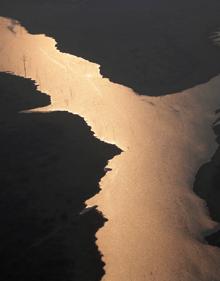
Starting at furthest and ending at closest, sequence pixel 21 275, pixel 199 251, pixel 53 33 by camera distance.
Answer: pixel 53 33
pixel 199 251
pixel 21 275

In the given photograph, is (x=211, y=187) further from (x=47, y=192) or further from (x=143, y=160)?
(x=47, y=192)

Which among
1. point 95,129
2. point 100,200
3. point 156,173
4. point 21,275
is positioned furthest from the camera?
point 95,129

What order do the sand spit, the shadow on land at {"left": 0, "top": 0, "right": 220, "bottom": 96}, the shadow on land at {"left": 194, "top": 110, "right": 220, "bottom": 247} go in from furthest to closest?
the shadow on land at {"left": 0, "top": 0, "right": 220, "bottom": 96}, the shadow on land at {"left": 194, "top": 110, "right": 220, "bottom": 247}, the sand spit

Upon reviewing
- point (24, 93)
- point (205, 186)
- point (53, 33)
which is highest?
point (53, 33)

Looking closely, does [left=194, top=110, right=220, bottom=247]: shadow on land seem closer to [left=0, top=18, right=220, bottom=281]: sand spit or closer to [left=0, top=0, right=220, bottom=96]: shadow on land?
[left=0, top=18, right=220, bottom=281]: sand spit

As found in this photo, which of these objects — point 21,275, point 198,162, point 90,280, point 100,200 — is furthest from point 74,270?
point 198,162

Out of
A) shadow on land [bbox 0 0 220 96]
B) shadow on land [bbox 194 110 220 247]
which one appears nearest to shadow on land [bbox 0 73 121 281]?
shadow on land [bbox 194 110 220 247]

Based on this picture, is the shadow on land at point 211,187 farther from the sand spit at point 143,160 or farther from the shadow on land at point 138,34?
the shadow on land at point 138,34

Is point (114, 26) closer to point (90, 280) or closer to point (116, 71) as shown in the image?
point (116, 71)
